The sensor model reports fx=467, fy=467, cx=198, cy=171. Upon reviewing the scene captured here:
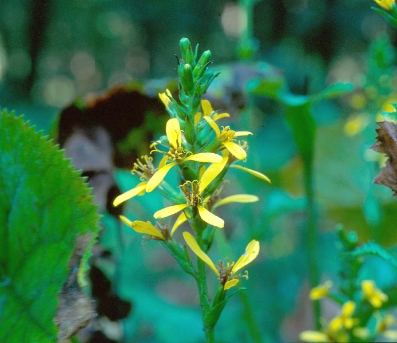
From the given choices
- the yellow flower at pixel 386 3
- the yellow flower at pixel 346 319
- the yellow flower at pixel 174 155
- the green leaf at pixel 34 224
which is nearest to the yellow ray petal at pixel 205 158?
the yellow flower at pixel 174 155

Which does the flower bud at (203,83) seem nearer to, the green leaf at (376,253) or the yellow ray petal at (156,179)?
the yellow ray petal at (156,179)

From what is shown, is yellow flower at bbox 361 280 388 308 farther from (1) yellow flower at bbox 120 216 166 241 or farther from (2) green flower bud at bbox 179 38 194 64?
(2) green flower bud at bbox 179 38 194 64

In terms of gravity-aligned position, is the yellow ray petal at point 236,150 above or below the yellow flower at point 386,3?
below

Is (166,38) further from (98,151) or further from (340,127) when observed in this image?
(98,151)

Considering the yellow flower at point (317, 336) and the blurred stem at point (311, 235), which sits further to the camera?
the blurred stem at point (311, 235)

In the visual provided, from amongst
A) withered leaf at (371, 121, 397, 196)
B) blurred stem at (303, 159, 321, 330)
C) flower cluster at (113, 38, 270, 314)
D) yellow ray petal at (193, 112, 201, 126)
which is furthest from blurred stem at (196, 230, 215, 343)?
blurred stem at (303, 159, 321, 330)

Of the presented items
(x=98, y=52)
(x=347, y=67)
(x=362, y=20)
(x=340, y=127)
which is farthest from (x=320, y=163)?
(x=98, y=52)
